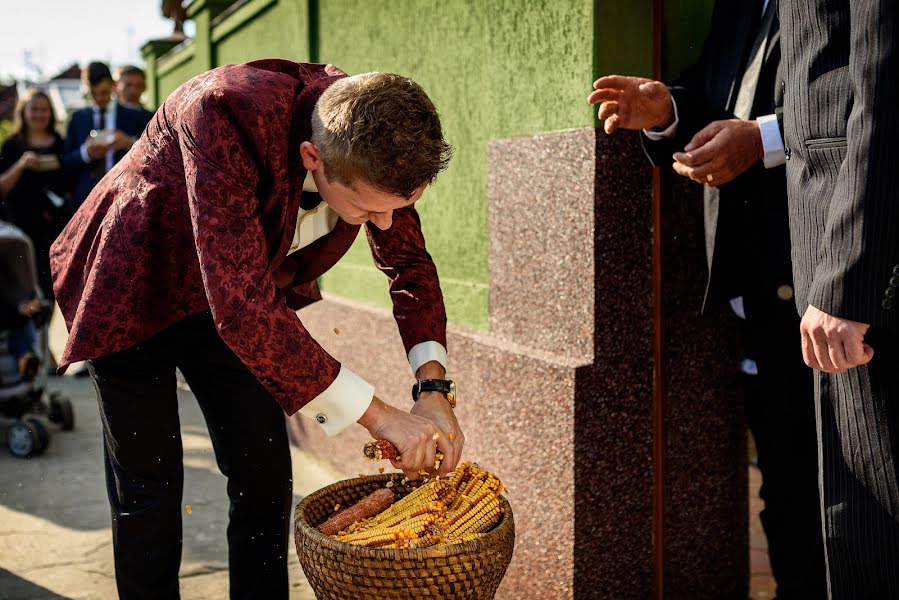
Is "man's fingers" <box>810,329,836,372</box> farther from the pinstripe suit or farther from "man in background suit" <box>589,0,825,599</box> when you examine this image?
"man in background suit" <box>589,0,825,599</box>

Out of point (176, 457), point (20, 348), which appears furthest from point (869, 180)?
point (20, 348)

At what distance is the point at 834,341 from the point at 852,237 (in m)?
0.22

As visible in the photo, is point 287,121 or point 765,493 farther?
point 765,493

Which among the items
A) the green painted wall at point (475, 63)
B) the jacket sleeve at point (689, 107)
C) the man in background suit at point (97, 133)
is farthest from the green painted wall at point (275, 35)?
the jacket sleeve at point (689, 107)

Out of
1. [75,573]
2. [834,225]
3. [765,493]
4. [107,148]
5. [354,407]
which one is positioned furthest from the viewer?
[107,148]

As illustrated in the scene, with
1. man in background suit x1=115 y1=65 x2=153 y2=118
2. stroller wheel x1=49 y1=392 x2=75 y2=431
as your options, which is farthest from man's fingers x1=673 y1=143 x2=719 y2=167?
man in background suit x1=115 y1=65 x2=153 y2=118

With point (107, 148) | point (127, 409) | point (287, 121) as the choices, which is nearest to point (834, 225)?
point (287, 121)

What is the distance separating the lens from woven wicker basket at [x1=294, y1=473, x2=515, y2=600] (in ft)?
6.71

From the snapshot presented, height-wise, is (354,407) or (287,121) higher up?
(287,121)

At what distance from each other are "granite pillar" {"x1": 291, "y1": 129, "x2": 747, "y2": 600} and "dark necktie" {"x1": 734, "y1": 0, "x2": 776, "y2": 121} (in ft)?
1.20

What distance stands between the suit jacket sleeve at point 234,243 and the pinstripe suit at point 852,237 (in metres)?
1.22

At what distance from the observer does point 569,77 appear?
313 centimetres

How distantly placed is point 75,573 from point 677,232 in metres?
2.76

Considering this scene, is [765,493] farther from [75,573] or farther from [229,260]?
[75,573]
